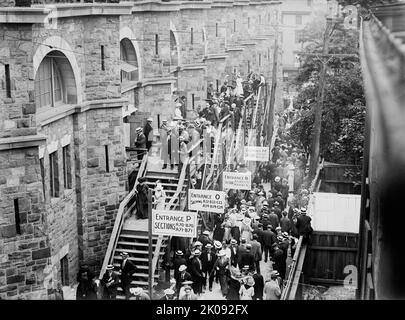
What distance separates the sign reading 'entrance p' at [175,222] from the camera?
36.9 ft

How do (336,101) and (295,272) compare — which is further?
(336,101)

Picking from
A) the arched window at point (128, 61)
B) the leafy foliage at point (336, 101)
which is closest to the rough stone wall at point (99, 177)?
the arched window at point (128, 61)

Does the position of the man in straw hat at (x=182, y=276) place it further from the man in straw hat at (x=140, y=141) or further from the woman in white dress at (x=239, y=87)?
the woman in white dress at (x=239, y=87)

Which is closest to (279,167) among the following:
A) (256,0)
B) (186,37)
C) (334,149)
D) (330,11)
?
(334,149)

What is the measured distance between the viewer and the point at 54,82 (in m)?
13.7

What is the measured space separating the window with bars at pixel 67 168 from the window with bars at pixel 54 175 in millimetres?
499

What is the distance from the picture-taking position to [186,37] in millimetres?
22312

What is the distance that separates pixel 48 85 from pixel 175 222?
385 centimetres

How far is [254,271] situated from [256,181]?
4348 mm

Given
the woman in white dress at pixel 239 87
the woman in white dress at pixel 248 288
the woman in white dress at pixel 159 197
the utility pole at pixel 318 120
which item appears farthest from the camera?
the woman in white dress at pixel 239 87

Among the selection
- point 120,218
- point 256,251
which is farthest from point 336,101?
point 120,218

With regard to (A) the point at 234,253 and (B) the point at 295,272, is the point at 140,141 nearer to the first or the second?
(A) the point at 234,253

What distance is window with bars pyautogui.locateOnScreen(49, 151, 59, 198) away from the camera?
13.3 m
